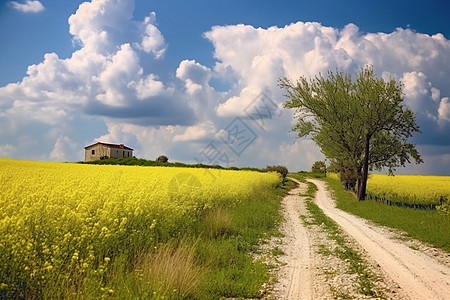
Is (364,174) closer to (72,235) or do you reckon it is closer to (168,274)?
(168,274)

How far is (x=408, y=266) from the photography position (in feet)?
29.6

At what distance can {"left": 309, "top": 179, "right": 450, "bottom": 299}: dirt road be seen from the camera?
24.1 ft

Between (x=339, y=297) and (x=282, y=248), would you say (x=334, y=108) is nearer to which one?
(x=282, y=248)

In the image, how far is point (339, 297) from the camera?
7035 millimetres

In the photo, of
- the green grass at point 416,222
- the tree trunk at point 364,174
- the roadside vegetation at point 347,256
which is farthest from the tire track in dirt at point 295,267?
the tree trunk at point 364,174

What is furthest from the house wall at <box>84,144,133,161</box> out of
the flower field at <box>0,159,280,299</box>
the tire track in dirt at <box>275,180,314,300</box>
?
the flower field at <box>0,159,280,299</box>

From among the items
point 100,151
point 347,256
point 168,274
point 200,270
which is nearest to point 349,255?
point 347,256

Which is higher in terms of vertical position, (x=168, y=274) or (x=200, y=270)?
(x=168, y=274)

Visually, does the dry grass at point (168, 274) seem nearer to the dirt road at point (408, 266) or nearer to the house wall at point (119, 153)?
the dirt road at point (408, 266)

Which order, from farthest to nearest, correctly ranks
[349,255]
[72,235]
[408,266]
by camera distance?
[349,255] < [408,266] < [72,235]

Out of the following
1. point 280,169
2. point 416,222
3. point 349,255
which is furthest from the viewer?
point 280,169

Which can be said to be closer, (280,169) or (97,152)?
(280,169)

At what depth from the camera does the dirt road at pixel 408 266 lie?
289 inches

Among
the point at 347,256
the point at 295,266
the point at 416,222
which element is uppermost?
the point at 416,222
